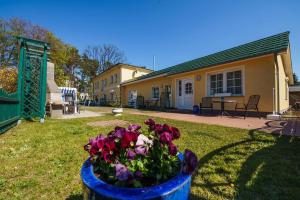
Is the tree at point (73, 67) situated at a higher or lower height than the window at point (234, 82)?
higher

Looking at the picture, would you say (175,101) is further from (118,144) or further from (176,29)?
(118,144)

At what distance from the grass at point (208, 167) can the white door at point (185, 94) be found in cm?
761

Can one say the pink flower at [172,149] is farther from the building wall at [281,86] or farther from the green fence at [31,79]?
the building wall at [281,86]

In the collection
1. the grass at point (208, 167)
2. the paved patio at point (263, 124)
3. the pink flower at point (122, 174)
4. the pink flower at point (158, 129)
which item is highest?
the pink flower at point (158, 129)

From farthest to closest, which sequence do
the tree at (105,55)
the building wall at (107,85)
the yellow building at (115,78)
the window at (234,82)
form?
the tree at (105,55) < the building wall at (107,85) < the yellow building at (115,78) < the window at (234,82)

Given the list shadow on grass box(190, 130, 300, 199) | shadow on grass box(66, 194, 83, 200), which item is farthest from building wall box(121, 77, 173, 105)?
shadow on grass box(66, 194, 83, 200)

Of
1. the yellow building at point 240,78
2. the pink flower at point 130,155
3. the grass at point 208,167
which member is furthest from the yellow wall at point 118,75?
the pink flower at point 130,155

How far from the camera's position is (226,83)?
9109 millimetres

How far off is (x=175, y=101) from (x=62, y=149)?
402 inches

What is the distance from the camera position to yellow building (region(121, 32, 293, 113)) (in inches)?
287

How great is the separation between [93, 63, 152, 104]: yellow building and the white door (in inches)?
431

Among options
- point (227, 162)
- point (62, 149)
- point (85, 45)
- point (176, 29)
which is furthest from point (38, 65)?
point (85, 45)

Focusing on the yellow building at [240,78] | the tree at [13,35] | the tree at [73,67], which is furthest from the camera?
the tree at [73,67]

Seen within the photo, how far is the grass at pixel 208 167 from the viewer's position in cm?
185
